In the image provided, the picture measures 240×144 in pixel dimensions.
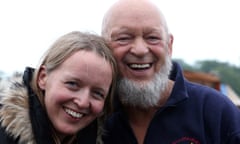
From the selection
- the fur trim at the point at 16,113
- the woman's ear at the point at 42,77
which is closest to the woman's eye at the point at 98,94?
the woman's ear at the point at 42,77

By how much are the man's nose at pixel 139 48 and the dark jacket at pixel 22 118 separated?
2.61 feet

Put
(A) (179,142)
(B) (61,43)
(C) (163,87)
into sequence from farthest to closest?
1. (C) (163,87)
2. (A) (179,142)
3. (B) (61,43)

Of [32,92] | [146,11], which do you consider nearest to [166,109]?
[146,11]

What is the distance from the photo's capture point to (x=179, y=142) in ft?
10.9

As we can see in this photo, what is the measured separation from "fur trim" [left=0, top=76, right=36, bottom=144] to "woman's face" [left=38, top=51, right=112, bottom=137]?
0.43ft

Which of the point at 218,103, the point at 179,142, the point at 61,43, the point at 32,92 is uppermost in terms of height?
the point at 61,43

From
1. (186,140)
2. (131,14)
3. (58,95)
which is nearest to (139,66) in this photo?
(131,14)

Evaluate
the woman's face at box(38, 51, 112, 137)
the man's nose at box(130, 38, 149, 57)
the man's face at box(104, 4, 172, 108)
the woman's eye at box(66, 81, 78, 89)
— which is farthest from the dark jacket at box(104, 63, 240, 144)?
the woman's eye at box(66, 81, 78, 89)

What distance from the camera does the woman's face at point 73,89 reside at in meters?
2.94

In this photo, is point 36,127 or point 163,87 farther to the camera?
point 163,87

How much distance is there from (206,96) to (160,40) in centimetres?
52

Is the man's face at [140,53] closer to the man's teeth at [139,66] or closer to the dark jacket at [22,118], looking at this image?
the man's teeth at [139,66]

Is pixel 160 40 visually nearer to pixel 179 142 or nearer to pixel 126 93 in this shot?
pixel 126 93

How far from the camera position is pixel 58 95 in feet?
9.61
